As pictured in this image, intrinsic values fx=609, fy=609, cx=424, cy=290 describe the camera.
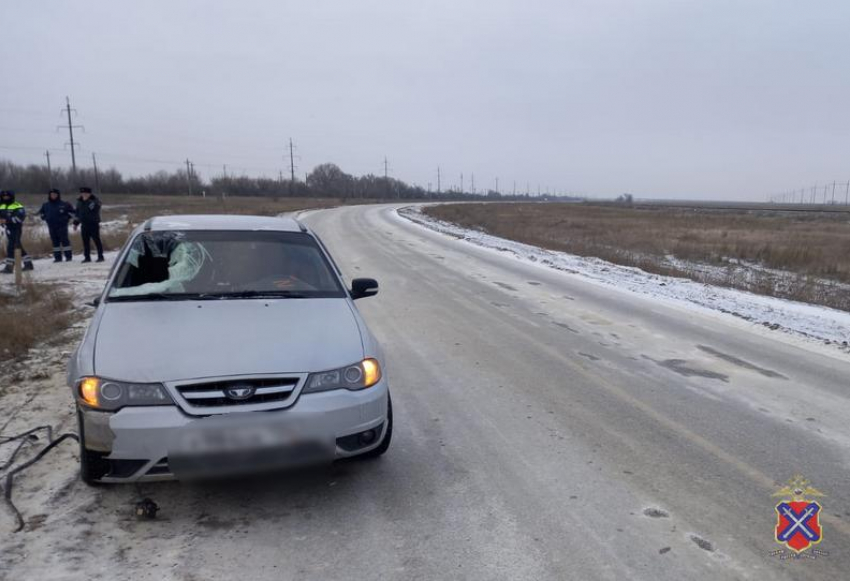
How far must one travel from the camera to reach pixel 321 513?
3.55m

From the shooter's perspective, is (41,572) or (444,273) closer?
(41,572)

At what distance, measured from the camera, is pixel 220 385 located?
10.9ft

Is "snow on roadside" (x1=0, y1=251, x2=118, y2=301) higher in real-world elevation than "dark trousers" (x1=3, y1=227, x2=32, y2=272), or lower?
lower

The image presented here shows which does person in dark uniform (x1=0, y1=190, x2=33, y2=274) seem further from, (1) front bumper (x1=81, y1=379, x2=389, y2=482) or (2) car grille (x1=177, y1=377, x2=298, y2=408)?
(2) car grille (x1=177, y1=377, x2=298, y2=408)

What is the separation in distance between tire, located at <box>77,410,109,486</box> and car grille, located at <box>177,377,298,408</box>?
0.63 meters

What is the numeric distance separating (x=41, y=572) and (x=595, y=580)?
8.73ft

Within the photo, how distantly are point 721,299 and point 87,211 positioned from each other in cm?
1358

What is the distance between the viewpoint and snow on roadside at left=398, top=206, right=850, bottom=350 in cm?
909

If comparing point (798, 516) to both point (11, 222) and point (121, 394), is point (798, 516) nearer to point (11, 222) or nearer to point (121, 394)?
point (121, 394)

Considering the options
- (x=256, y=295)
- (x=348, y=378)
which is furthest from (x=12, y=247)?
(x=348, y=378)

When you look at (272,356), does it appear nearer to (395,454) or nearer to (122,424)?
(122,424)

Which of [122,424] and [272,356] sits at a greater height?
[272,356]

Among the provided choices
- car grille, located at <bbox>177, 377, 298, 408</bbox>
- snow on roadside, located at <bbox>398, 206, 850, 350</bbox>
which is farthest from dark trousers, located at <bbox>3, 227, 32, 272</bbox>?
snow on roadside, located at <bbox>398, 206, 850, 350</bbox>

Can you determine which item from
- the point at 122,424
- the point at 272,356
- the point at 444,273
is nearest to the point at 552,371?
the point at 272,356
